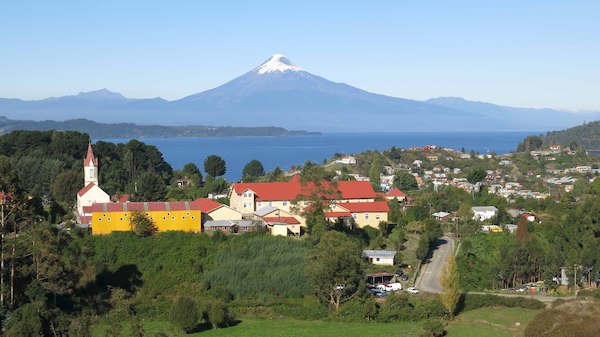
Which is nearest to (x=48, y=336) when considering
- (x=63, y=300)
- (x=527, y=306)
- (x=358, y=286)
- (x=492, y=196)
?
(x=63, y=300)

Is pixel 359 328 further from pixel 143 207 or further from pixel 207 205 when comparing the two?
pixel 207 205

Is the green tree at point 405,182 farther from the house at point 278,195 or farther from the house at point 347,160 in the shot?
the house at point 278,195

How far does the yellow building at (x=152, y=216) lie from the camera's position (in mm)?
28188

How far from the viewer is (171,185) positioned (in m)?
45.0

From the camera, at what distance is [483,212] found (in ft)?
132

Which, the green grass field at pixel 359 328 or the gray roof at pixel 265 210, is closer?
the green grass field at pixel 359 328

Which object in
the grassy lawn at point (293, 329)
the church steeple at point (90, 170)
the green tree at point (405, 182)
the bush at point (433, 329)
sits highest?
the church steeple at point (90, 170)

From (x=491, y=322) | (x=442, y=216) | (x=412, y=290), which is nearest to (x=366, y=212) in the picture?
(x=412, y=290)

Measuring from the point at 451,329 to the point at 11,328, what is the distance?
473 inches

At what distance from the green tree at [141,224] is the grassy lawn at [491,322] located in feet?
37.2

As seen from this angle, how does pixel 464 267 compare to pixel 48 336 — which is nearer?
pixel 48 336

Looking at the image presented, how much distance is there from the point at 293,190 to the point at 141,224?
7599mm

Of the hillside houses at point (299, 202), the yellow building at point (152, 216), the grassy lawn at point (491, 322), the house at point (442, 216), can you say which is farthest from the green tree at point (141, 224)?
the house at point (442, 216)

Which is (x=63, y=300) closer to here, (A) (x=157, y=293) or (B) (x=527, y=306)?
(A) (x=157, y=293)
